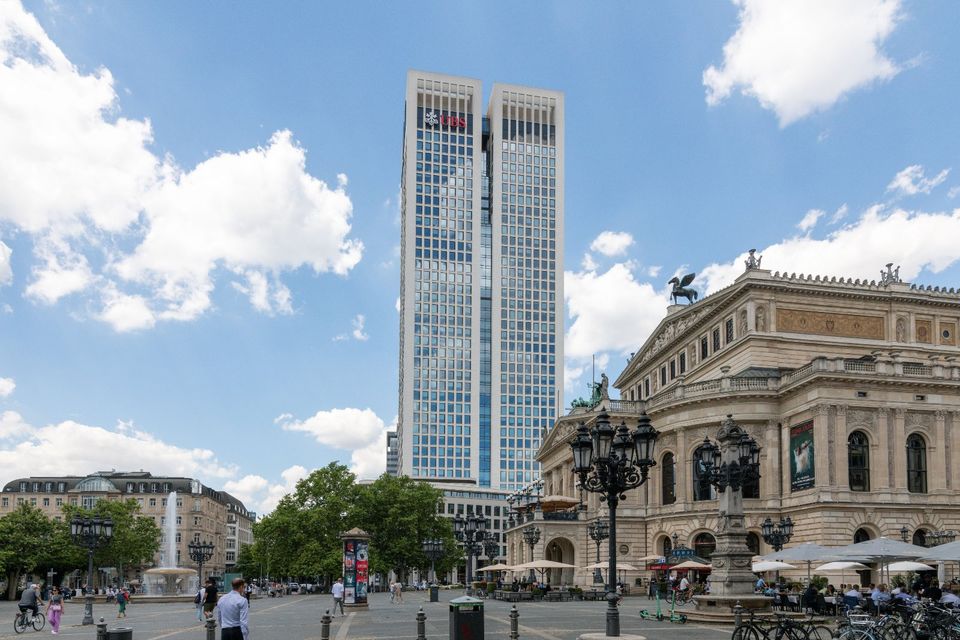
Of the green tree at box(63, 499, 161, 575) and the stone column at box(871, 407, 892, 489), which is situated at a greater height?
the stone column at box(871, 407, 892, 489)

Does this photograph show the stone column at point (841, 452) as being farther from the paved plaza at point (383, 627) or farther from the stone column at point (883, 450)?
the paved plaza at point (383, 627)

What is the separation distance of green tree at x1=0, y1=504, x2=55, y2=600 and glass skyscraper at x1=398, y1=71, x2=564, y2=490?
8624 centimetres

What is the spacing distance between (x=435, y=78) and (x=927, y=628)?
520 ft

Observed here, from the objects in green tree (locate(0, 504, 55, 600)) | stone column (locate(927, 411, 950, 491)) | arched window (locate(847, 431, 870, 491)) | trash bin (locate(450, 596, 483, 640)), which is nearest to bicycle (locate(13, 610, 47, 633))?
trash bin (locate(450, 596, 483, 640))

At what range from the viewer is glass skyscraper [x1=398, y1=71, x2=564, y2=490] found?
16350 centimetres

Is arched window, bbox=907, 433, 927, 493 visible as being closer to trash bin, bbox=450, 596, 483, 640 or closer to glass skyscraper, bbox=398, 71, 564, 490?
trash bin, bbox=450, 596, 483, 640

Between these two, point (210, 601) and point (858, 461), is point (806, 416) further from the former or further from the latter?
point (210, 601)

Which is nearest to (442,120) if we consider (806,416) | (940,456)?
(806,416)

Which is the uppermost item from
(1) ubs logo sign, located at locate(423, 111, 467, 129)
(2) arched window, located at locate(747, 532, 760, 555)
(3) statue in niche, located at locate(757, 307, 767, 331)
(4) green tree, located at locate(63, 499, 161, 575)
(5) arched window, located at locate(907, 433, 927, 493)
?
(1) ubs logo sign, located at locate(423, 111, 467, 129)

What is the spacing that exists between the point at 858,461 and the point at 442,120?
124 meters

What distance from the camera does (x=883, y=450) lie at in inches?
2311

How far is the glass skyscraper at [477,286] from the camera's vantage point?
164m

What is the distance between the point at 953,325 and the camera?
71812 millimetres

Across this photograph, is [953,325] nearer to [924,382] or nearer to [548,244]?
[924,382]
